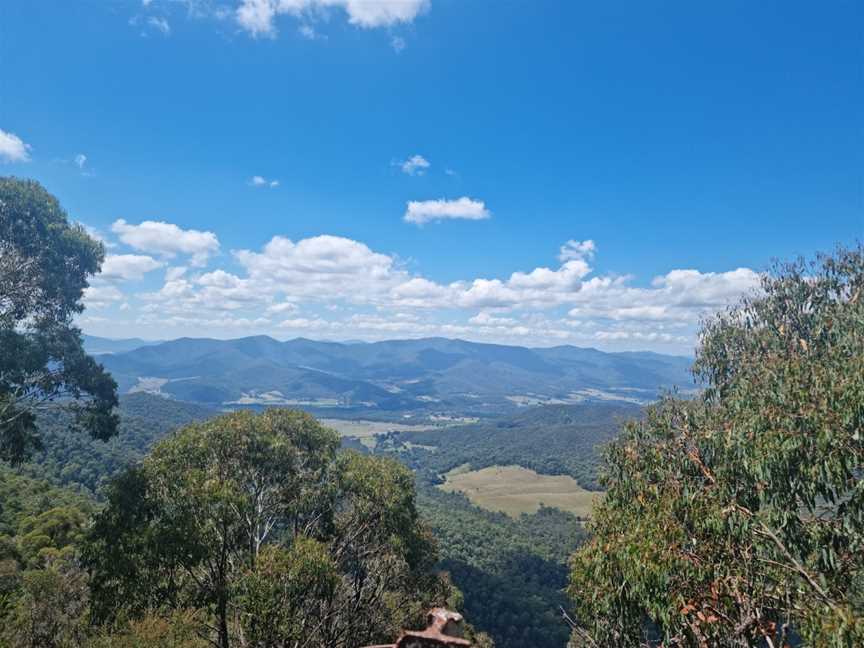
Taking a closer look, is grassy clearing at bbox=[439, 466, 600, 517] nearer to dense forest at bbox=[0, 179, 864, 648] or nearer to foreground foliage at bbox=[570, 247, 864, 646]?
dense forest at bbox=[0, 179, 864, 648]

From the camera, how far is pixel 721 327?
2548cm

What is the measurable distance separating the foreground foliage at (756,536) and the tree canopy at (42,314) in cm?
2390

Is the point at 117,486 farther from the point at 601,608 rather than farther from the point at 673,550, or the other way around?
the point at 673,550

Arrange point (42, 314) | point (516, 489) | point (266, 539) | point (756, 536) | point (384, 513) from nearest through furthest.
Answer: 1. point (756, 536)
2. point (384, 513)
3. point (266, 539)
4. point (42, 314)
5. point (516, 489)

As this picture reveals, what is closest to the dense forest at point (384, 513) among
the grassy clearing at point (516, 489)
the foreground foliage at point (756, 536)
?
the foreground foliage at point (756, 536)

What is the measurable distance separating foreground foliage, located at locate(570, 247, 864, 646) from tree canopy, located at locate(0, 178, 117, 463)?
2390 centimetres

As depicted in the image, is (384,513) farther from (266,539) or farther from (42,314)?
(42,314)

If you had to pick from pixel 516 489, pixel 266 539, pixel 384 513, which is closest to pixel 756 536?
pixel 384 513

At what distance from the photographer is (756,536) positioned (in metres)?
11.6

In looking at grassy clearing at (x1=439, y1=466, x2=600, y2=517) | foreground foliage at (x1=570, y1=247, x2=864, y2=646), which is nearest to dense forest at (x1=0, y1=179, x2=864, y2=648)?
foreground foliage at (x1=570, y1=247, x2=864, y2=646)

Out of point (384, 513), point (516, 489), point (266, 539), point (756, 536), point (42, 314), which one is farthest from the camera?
point (516, 489)

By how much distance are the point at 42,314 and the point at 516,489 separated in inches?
6125

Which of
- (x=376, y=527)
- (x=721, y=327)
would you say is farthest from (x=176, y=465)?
(x=721, y=327)

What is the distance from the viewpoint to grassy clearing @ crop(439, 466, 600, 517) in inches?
5482
